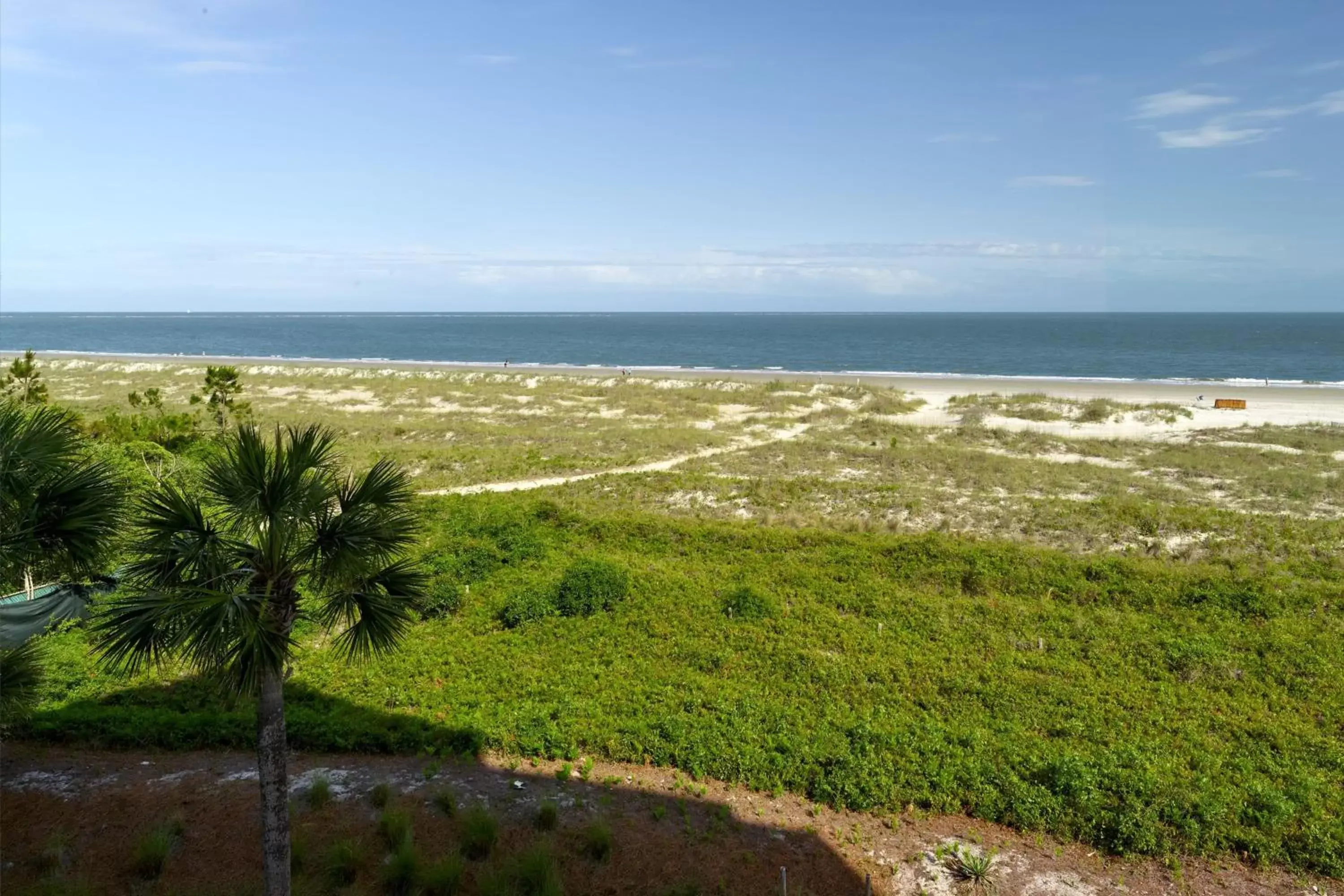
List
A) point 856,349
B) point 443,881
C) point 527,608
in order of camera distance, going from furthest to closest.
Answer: point 856,349
point 527,608
point 443,881

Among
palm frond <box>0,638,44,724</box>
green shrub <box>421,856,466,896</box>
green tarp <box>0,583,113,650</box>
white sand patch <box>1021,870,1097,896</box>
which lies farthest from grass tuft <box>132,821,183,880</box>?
white sand patch <box>1021,870,1097,896</box>

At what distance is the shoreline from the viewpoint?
2746 inches

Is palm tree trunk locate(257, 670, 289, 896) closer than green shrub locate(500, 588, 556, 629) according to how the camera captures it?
Yes

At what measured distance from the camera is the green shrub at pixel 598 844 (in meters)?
10.4

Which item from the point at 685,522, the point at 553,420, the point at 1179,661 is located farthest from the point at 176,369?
the point at 1179,661

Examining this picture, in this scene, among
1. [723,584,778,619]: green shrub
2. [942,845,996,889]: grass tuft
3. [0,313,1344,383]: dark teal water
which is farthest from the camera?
[0,313,1344,383]: dark teal water

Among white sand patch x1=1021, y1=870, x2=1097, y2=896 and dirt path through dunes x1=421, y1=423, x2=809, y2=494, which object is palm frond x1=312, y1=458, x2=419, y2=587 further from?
dirt path through dunes x1=421, y1=423, x2=809, y2=494

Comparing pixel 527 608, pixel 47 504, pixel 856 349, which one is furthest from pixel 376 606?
pixel 856 349

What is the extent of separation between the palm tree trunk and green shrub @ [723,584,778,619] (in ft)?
35.2

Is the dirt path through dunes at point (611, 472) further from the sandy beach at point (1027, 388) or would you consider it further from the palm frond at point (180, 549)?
the palm frond at point (180, 549)

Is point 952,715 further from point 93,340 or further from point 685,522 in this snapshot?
point 93,340

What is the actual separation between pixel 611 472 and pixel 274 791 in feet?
79.0

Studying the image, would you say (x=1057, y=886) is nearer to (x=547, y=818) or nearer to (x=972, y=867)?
(x=972, y=867)

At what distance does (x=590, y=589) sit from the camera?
1870 centimetres
